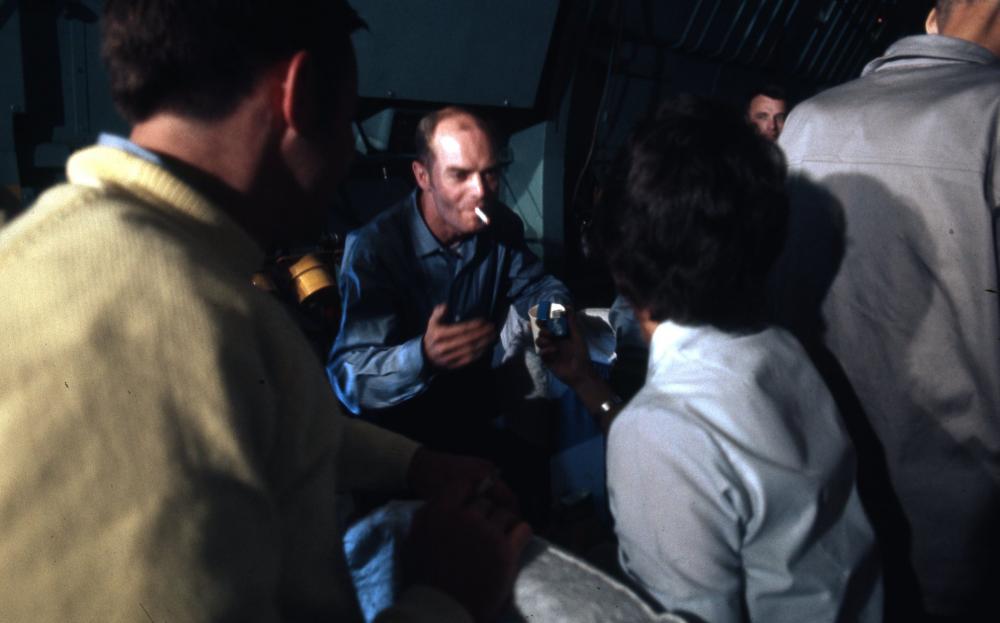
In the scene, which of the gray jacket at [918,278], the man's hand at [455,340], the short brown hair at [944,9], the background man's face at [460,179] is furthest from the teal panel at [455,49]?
the short brown hair at [944,9]

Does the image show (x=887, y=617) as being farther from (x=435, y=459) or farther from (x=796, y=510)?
(x=435, y=459)

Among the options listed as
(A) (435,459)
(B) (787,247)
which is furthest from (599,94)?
(A) (435,459)

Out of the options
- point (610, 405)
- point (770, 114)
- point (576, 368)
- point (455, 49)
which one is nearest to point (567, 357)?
point (576, 368)

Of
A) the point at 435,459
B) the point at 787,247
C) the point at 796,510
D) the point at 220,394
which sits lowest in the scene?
the point at 435,459

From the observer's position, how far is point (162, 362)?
46cm

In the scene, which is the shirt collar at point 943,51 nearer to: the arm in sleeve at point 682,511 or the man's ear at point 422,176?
the arm in sleeve at point 682,511

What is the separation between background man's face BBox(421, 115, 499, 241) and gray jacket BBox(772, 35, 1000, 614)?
971 millimetres

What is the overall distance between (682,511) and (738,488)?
0.08 metres

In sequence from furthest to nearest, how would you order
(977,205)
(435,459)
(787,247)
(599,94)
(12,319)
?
(599,94) < (787,247) < (977,205) < (435,459) < (12,319)

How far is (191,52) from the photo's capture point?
608 millimetres

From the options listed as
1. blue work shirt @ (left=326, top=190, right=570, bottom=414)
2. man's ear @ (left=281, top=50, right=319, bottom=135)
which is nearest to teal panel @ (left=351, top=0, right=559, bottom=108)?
blue work shirt @ (left=326, top=190, right=570, bottom=414)

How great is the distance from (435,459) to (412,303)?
39.4 inches

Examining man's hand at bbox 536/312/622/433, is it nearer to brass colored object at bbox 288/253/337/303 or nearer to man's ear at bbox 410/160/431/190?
man's ear at bbox 410/160/431/190

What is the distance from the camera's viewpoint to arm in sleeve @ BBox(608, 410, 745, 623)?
840 millimetres
